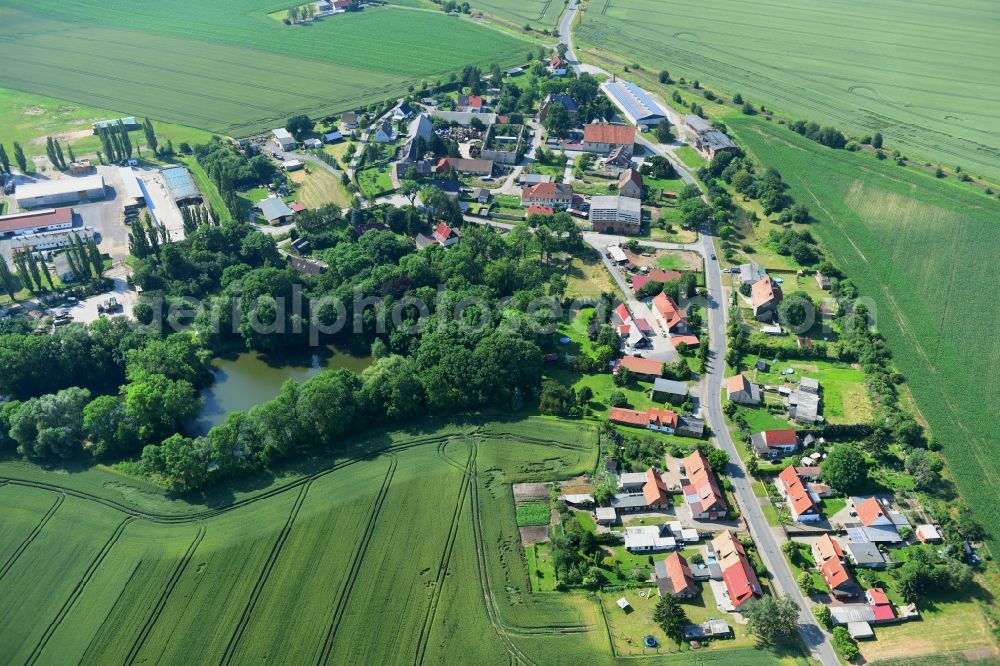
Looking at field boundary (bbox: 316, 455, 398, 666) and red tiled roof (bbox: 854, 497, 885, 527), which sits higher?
red tiled roof (bbox: 854, 497, 885, 527)

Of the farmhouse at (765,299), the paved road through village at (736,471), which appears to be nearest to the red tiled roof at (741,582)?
the paved road through village at (736,471)

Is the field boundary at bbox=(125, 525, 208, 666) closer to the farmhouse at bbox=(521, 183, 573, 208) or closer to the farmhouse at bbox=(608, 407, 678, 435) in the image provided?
the farmhouse at bbox=(608, 407, 678, 435)

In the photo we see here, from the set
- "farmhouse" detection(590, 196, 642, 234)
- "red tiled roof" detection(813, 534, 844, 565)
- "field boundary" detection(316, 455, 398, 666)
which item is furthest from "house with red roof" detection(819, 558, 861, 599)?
"farmhouse" detection(590, 196, 642, 234)

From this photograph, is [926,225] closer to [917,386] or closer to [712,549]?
[917,386]

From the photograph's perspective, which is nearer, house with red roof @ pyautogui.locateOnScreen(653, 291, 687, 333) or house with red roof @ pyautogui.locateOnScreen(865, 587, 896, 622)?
house with red roof @ pyautogui.locateOnScreen(865, 587, 896, 622)

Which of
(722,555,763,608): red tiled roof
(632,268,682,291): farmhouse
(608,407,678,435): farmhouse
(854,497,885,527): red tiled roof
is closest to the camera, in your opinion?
(722,555,763,608): red tiled roof

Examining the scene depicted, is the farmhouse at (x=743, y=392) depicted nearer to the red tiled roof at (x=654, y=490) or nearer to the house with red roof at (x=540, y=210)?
the red tiled roof at (x=654, y=490)

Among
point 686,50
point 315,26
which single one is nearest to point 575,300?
→ point 686,50

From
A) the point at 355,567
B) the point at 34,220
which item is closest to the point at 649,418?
the point at 355,567
